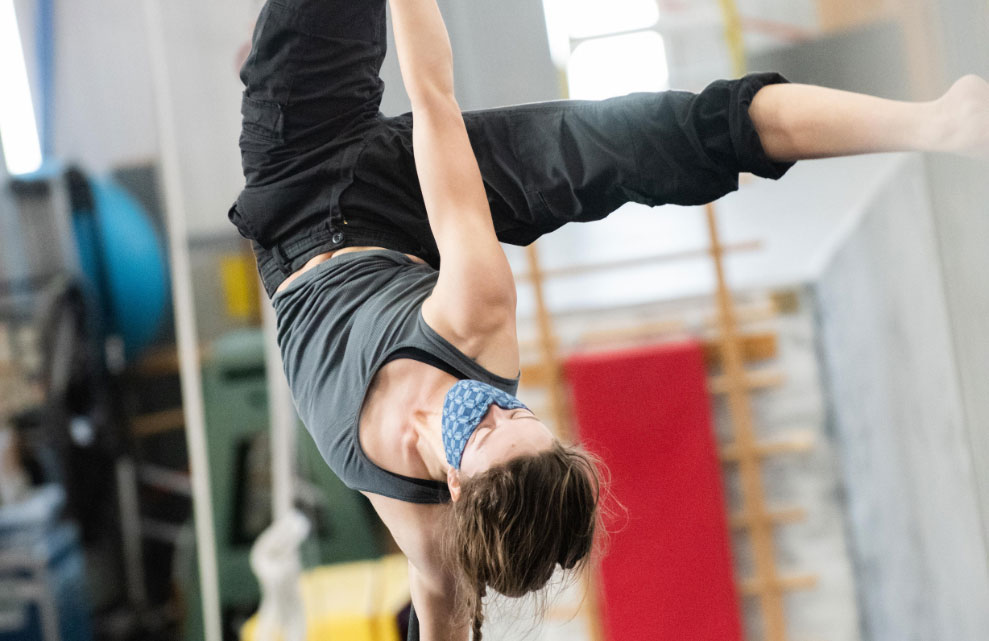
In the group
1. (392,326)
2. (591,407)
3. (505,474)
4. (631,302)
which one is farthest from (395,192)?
(631,302)

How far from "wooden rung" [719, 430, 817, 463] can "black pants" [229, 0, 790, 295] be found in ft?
4.80

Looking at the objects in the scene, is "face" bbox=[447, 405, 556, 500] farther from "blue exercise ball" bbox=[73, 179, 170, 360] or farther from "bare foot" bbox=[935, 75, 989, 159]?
"blue exercise ball" bbox=[73, 179, 170, 360]

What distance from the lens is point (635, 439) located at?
2.04m

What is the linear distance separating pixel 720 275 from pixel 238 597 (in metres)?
1.29

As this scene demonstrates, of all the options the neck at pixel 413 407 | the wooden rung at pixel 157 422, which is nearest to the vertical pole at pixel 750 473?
the wooden rung at pixel 157 422

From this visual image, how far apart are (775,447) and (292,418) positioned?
113 centimetres

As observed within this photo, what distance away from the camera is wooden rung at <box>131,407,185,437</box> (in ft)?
6.54

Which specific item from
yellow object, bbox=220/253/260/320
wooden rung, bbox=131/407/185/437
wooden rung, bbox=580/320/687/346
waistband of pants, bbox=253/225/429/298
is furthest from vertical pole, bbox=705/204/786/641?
waistband of pants, bbox=253/225/429/298

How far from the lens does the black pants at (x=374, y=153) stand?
0.73m

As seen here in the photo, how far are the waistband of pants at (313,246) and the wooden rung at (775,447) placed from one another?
148 cm

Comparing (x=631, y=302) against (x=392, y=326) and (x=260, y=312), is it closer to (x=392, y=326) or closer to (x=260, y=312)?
(x=260, y=312)

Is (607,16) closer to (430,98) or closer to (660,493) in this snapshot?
(430,98)

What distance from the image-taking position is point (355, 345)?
697mm

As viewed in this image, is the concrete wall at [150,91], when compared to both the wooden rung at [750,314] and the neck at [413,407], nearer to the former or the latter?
the neck at [413,407]
